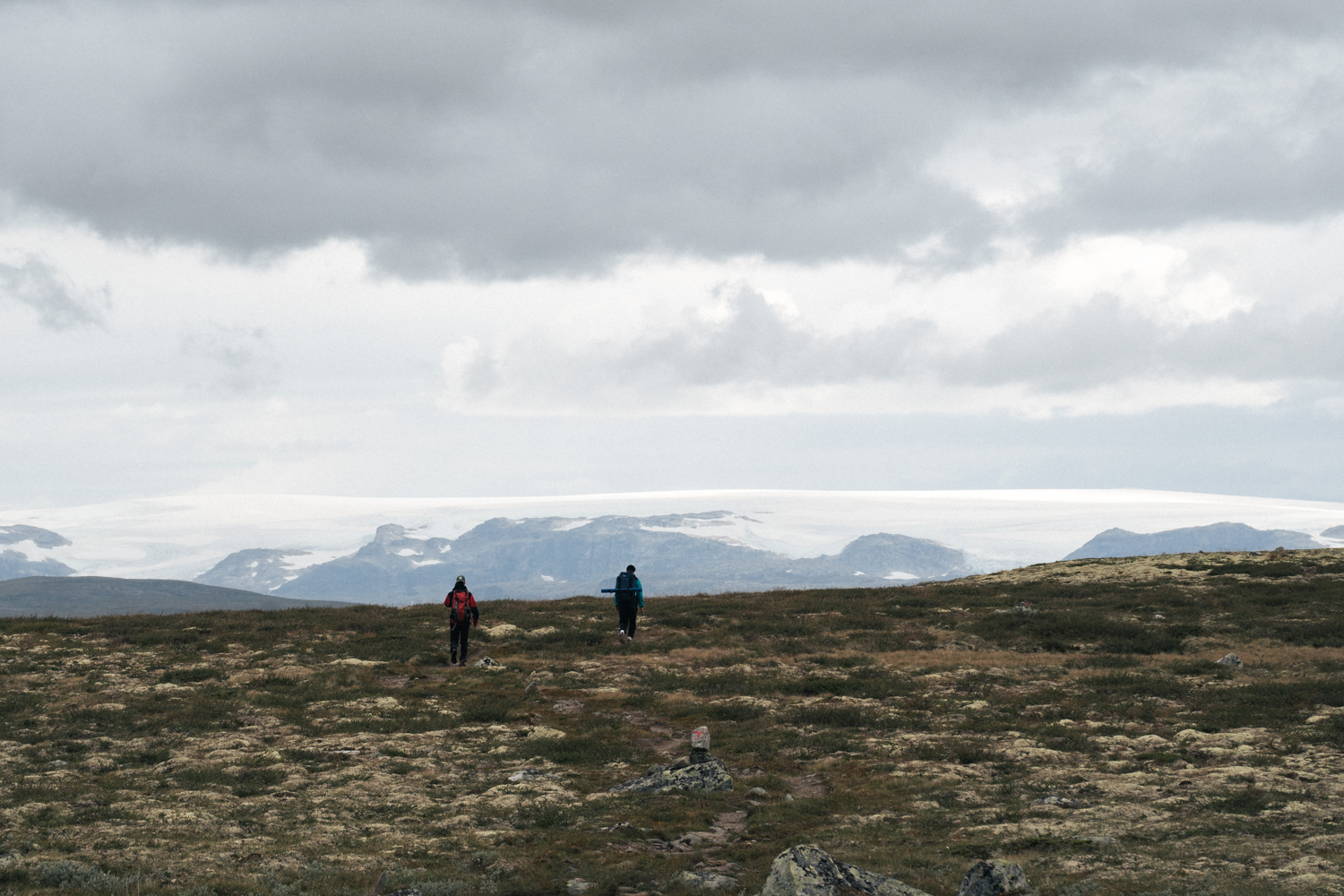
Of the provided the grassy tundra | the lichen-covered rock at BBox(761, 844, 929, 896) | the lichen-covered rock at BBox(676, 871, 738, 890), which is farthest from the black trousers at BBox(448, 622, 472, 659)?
the lichen-covered rock at BBox(761, 844, 929, 896)

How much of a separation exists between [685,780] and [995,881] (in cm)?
998

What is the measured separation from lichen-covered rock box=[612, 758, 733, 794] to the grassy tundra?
1.97 feet

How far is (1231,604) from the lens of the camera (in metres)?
51.4

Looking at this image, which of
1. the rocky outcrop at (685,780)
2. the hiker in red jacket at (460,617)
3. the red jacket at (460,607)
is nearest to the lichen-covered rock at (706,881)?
the rocky outcrop at (685,780)

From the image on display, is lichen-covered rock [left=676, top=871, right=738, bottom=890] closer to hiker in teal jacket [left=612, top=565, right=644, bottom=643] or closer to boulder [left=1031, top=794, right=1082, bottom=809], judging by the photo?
boulder [left=1031, top=794, right=1082, bottom=809]

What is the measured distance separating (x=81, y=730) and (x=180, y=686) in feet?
21.9

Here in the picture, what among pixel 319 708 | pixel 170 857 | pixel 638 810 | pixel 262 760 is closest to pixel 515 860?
pixel 638 810

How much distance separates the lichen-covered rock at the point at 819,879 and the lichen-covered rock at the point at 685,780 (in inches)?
342

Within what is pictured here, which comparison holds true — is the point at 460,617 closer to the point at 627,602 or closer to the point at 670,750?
the point at 627,602

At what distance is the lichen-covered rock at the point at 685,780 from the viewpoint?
24094 millimetres

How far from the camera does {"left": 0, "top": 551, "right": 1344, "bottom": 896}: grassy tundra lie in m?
17.8

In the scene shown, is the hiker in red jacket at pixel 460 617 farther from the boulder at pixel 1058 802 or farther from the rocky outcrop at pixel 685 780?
the boulder at pixel 1058 802

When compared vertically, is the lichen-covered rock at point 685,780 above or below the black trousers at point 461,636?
below

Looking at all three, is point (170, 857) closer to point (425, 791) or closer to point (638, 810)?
point (425, 791)
